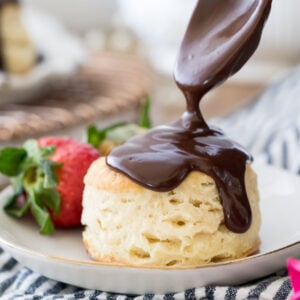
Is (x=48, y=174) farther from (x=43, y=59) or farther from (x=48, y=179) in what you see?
(x=43, y=59)

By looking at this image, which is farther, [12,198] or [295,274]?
[12,198]

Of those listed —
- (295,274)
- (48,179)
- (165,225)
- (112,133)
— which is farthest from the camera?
(112,133)

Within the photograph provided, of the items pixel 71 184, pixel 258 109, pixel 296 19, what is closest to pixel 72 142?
pixel 71 184

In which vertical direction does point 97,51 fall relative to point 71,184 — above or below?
below

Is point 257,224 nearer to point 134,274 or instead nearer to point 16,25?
point 134,274

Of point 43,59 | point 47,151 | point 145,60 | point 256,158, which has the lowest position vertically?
point 145,60

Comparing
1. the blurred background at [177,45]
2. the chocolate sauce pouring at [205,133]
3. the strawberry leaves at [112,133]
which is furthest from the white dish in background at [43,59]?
the chocolate sauce pouring at [205,133]

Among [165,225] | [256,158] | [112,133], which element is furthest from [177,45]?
[165,225]
